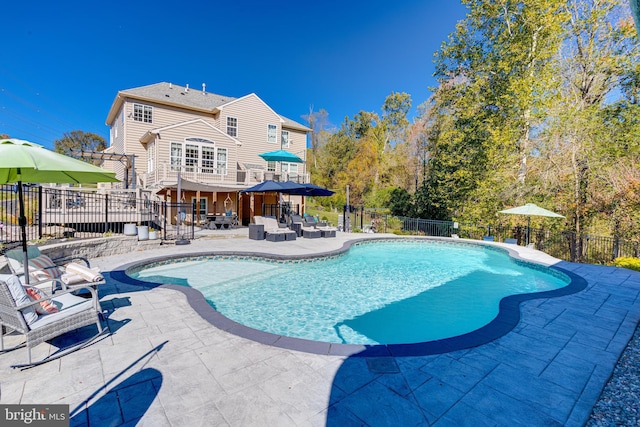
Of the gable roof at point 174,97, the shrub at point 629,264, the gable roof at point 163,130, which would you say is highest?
the gable roof at point 174,97

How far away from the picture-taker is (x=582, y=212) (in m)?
13.6

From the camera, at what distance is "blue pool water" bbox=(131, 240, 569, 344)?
18.1 feet

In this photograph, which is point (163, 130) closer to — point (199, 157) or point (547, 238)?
point (199, 157)

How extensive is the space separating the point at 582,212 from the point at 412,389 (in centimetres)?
1584

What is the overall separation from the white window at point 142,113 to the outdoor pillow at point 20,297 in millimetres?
18225

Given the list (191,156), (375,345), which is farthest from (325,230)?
(375,345)

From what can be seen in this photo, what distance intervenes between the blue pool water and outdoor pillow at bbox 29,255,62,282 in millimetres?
2573

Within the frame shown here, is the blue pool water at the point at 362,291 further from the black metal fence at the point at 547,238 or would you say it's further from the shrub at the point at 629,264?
the black metal fence at the point at 547,238

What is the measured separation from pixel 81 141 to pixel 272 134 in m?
39.6

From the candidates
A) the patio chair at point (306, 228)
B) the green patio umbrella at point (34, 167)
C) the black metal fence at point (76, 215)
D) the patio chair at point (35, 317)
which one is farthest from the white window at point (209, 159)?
the patio chair at point (35, 317)

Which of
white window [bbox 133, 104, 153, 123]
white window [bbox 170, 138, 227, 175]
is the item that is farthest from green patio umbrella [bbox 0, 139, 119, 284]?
white window [bbox 133, 104, 153, 123]

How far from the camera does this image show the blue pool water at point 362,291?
5.50 metres

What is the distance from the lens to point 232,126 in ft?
67.7

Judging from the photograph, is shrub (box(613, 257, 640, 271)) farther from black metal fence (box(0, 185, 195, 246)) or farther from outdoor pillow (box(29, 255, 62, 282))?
black metal fence (box(0, 185, 195, 246))
